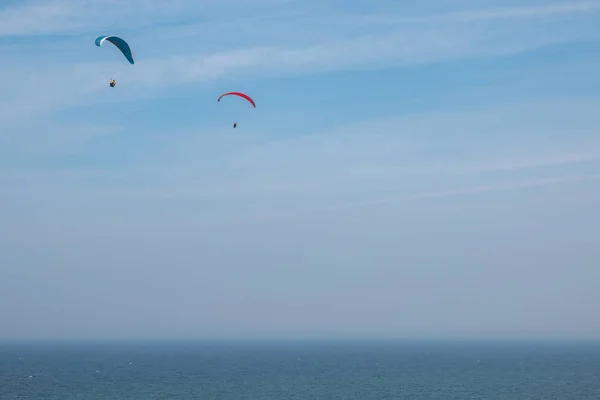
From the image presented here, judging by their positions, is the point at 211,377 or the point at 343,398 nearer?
the point at 343,398

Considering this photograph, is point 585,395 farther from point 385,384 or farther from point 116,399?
point 116,399

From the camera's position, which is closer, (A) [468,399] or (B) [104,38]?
(B) [104,38]

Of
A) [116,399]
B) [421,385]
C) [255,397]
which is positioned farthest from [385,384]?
[116,399]

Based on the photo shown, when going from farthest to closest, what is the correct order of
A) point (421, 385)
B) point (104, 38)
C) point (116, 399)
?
point (421, 385) < point (116, 399) < point (104, 38)

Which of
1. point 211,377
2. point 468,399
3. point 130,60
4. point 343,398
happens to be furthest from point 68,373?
point 130,60

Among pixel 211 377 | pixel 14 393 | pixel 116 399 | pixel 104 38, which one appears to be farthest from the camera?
pixel 211 377

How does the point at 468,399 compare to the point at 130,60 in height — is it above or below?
below

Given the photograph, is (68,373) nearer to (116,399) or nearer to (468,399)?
(116,399)

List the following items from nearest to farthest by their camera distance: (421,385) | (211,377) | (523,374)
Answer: (421,385), (211,377), (523,374)

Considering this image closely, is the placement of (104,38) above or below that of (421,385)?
above
